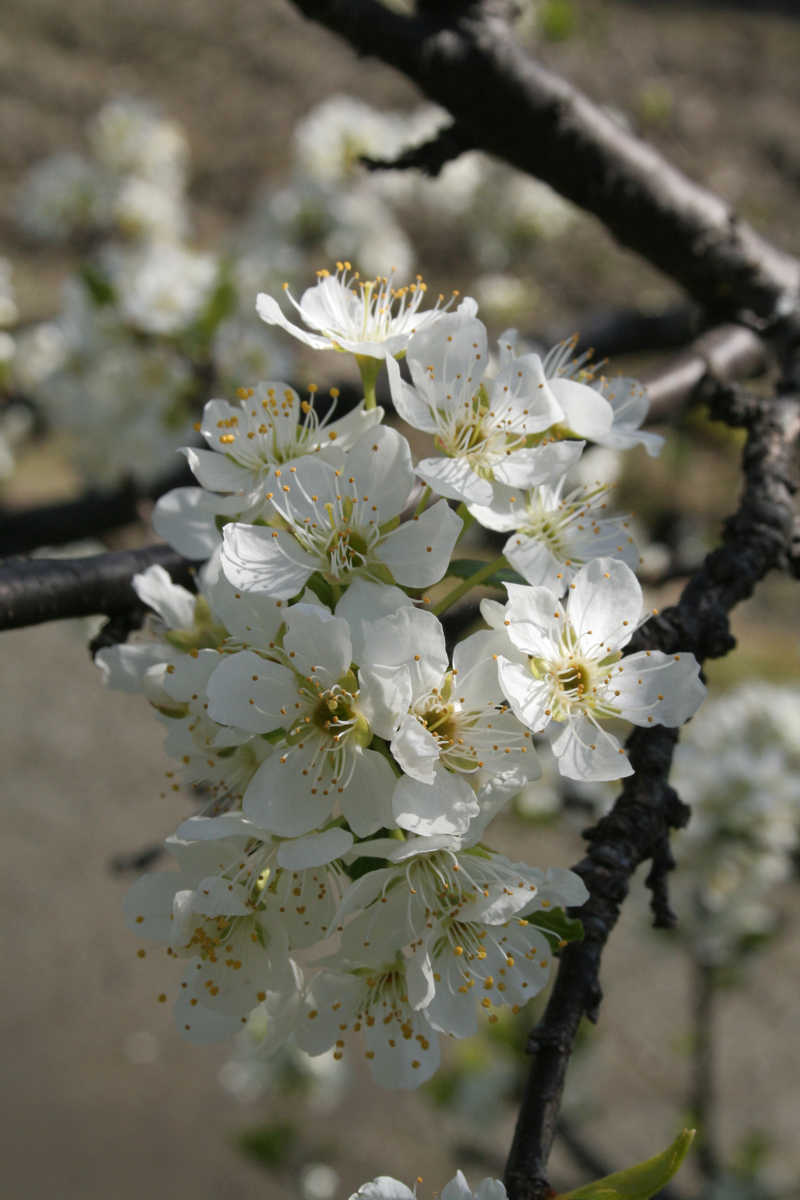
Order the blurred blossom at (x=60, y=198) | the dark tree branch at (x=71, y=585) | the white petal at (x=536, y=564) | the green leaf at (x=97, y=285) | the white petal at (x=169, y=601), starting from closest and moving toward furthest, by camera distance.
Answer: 1. the white petal at (x=536, y=564)
2. the white petal at (x=169, y=601)
3. the dark tree branch at (x=71, y=585)
4. the green leaf at (x=97, y=285)
5. the blurred blossom at (x=60, y=198)

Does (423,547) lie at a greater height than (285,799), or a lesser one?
greater

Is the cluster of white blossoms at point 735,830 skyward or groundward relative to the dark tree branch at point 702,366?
groundward

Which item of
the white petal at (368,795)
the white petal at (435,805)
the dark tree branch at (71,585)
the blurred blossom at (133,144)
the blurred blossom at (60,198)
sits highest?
the white petal at (435,805)

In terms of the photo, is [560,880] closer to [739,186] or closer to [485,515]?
[485,515]

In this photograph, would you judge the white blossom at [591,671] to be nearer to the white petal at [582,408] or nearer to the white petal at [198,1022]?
the white petal at [582,408]

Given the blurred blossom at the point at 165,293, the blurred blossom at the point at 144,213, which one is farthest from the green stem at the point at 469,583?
the blurred blossom at the point at 144,213

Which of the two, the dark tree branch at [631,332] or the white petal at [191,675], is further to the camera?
the dark tree branch at [631,332]

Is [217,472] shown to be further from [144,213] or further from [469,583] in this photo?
[144,213]

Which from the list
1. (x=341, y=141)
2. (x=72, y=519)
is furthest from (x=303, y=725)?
(x=341, y=141)
